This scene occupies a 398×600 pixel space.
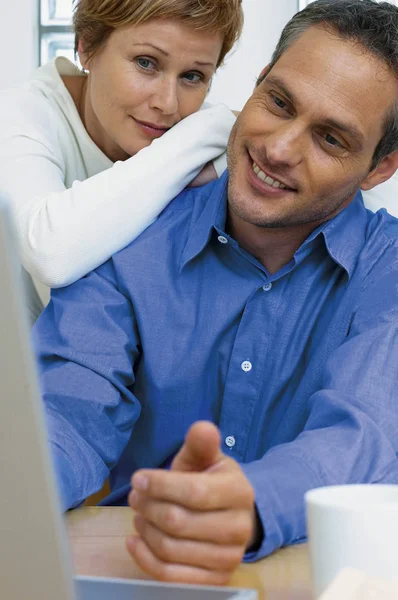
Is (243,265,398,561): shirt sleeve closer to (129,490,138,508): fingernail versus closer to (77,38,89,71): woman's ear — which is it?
(129,490,138,508): fingernail

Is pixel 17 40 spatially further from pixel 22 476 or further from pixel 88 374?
pixel 22 476

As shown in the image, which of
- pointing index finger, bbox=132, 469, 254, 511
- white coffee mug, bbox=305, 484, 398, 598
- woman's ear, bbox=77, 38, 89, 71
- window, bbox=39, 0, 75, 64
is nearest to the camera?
white coffee mug, bbox=305, 484, 398, 598

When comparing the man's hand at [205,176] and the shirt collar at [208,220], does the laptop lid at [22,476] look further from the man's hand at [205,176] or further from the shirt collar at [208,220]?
the man's hand at [205,176]

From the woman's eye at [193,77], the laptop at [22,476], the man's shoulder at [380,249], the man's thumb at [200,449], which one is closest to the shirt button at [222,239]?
the man's shoulder at [380,249]

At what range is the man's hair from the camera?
1.43m

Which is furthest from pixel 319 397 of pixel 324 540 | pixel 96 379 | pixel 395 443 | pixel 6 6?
pixel 6 6

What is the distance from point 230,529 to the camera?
2.52 ft

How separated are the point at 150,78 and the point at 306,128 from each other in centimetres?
45

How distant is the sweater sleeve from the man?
46mm

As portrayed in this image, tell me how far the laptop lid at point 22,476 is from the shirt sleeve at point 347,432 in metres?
0.45

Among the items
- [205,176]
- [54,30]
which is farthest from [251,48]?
[205,176]

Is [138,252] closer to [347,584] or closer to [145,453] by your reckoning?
[145,453]

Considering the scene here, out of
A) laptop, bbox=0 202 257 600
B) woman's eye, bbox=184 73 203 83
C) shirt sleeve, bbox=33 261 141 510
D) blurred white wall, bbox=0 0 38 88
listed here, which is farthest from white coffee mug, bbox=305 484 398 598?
blurred white wall, bbox=0 0 38 88

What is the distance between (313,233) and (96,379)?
1.44 ft
